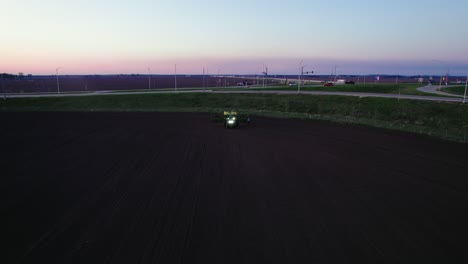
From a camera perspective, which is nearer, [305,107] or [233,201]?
[233,201]

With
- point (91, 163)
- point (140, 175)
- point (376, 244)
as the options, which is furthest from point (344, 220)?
point (91, 163)

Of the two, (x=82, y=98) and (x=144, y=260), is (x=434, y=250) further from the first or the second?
(x=82, y=98)

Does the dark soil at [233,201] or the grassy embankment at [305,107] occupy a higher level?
the grassy embankment at [305,107]

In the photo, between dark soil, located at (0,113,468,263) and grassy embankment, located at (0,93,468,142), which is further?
grassy embankment, located at (0,93,468,142)

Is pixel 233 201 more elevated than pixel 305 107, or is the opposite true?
pixel 305 107

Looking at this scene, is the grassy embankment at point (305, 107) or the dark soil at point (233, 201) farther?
the grassy embankment at point (305, 107)
